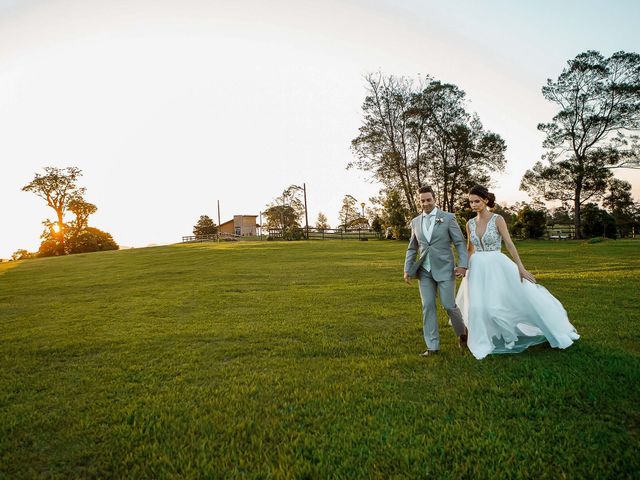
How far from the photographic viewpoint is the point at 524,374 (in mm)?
4789

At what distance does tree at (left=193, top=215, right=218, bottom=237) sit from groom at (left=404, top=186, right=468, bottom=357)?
3359 inches

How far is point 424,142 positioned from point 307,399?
39558 millimetres

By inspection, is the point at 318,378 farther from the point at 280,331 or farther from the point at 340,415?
the point at 280,331

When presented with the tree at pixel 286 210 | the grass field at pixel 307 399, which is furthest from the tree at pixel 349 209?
the grass field at pixel 307 399

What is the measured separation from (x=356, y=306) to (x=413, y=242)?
12.8ft

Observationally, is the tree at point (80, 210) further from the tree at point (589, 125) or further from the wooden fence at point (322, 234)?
the tree at point (589, 125)

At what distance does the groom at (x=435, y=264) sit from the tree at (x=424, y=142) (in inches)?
1326

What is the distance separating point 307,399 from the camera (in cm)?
435

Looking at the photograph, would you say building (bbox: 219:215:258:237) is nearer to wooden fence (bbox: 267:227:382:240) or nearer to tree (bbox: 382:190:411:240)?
wooden fence (bbox: 267:227:382:240)

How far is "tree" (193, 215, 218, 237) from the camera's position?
8757 centimetres

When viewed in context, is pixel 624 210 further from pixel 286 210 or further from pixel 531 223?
pixel 286 210

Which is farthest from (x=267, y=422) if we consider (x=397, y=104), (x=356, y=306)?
(x=397, y=104)

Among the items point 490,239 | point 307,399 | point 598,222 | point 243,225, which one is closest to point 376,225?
point 598,222

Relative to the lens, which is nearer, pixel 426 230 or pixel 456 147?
pixel 426 230
